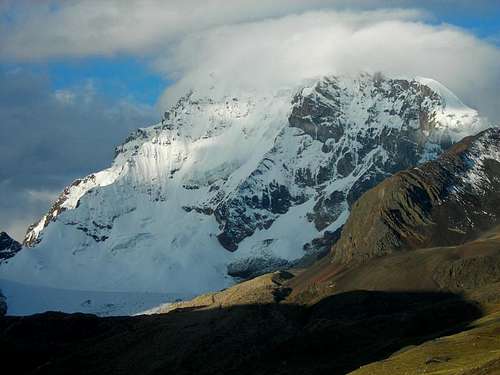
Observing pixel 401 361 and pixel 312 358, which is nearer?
pixel 401 361

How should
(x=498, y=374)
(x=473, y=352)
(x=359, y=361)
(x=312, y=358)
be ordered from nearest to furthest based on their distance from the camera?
(x=498, y=374)
(x=473, y=352)
(x=359, y=361)
(x=312, y=358)

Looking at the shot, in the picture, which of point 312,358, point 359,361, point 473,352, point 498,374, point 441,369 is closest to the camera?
point 498,374

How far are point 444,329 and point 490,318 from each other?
1463cm

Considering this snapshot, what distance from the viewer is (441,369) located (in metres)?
135

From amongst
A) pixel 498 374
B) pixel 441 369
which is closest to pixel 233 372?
pixel 441 369

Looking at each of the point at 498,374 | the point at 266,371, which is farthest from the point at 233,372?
the point at 498,374

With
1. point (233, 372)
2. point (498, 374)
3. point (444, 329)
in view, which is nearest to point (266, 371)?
point (233, 372)

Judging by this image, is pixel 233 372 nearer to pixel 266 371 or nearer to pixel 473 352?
pixel 266 371

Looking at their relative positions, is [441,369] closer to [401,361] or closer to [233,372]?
[401,361]

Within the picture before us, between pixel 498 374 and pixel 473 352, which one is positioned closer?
pixel 498 374

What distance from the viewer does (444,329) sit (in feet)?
654

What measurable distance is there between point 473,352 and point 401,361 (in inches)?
427

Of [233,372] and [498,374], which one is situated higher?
[233,372]

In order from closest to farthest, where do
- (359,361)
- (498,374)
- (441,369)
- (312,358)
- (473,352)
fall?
(498,374)
(441,369)
(473,352)
(359,361)
(312,358)
